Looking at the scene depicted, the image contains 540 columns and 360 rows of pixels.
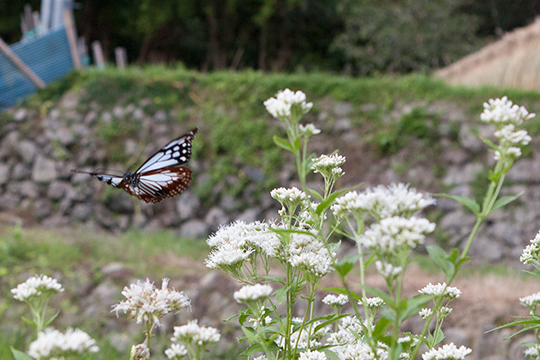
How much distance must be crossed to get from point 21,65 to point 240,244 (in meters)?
7.06

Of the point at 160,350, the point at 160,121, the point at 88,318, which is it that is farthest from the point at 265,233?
the point at 160,121

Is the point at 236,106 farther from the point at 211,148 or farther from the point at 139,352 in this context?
the point at 139,352

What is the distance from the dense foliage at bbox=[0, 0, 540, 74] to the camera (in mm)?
12195

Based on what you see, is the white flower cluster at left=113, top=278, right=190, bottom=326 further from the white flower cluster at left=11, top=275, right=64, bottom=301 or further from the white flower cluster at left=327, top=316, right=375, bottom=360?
the white flower cluster at left=327, top=316, right=375, bottom=360

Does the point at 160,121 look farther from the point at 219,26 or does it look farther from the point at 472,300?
the point at 219,26

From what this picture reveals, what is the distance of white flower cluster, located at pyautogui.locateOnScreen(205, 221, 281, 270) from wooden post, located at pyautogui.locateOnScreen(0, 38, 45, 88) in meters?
6.73

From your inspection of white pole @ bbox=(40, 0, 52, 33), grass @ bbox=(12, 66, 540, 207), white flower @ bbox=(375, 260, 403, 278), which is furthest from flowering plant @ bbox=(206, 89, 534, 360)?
white pole @ bbox=(40, 0, 52, 33)

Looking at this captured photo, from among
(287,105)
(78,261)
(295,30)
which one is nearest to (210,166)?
(78,261)

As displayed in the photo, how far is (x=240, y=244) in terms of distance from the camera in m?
0.97

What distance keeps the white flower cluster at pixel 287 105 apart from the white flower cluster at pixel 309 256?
28 centimetres

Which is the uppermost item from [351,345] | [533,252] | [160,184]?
[533,252]

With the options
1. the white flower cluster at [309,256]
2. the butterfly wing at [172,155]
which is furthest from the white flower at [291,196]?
the butterfly wing at [172,155]

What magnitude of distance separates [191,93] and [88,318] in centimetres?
405

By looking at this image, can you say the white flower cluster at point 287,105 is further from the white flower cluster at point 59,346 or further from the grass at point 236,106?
the grass at point 236,106
